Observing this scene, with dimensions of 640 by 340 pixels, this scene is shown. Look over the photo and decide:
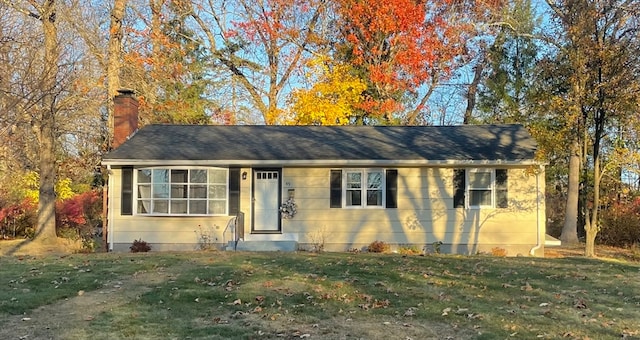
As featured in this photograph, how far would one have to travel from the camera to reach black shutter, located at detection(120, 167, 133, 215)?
14.3m

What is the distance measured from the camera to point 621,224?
17.4m

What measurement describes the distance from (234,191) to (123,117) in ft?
14.6

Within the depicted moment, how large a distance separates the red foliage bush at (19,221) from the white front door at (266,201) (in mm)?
9135

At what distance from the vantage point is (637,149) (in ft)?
63.3

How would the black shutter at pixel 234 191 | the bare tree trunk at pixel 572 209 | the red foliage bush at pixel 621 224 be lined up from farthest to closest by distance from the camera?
the bare tree trunk at pixel 572 209 < the red foliage bush at pixel 621 224 < the black shutter at pixel 234 191

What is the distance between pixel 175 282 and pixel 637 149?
59.1 ft

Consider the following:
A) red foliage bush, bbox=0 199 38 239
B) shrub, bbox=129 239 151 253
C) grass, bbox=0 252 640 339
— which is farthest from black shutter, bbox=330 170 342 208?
red foliage bush, bbox=0 199 38 239

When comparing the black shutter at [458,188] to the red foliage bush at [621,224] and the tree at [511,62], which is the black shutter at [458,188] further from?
the tree at [511,62]

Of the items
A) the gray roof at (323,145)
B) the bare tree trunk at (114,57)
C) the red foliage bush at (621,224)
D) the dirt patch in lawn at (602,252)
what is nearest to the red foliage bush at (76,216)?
the bare tree trunk at (114,57)

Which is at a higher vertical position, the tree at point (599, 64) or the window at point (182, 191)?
the tree at point (599, 64)

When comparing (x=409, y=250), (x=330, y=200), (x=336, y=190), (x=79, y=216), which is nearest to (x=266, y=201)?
(x=330, y=200)

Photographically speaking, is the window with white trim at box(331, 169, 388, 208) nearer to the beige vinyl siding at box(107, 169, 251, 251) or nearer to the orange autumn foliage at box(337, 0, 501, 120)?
the beige vinyl siding at box(107, 169, 251, 251)

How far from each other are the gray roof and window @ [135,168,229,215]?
1.44 feet

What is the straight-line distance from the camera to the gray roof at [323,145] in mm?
14141
